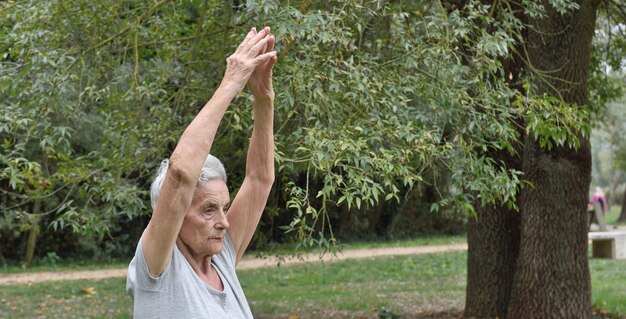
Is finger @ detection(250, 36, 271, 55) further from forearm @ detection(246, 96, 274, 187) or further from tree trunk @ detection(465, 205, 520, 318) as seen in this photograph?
tree trunk @ detection(465, 205, 520, 318)

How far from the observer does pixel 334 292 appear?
45.4ft

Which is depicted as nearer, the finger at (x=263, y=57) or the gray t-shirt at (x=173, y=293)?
the gray t-shirt at (x=173, y=293)

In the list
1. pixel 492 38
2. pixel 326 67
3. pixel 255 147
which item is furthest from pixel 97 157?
pixel 255 147

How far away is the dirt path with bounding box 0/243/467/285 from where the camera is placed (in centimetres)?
1645

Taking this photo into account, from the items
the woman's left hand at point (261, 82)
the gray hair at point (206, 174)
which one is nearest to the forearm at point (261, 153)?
the woman's left hand at point (261, 82)

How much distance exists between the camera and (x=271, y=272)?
17.2 m

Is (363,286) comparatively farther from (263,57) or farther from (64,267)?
(263,57)

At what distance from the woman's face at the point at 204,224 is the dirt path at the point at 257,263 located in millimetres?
9935

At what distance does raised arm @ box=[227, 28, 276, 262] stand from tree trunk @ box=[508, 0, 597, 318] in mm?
5800

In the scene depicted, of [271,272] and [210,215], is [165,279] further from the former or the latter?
[271,272]

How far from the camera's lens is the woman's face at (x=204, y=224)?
9.64ft

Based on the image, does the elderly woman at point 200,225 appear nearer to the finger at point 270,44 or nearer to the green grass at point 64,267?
the finger at point 270,44

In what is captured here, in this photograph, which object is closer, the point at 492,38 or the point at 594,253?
the point at 492,38

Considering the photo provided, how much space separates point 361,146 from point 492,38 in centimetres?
143
